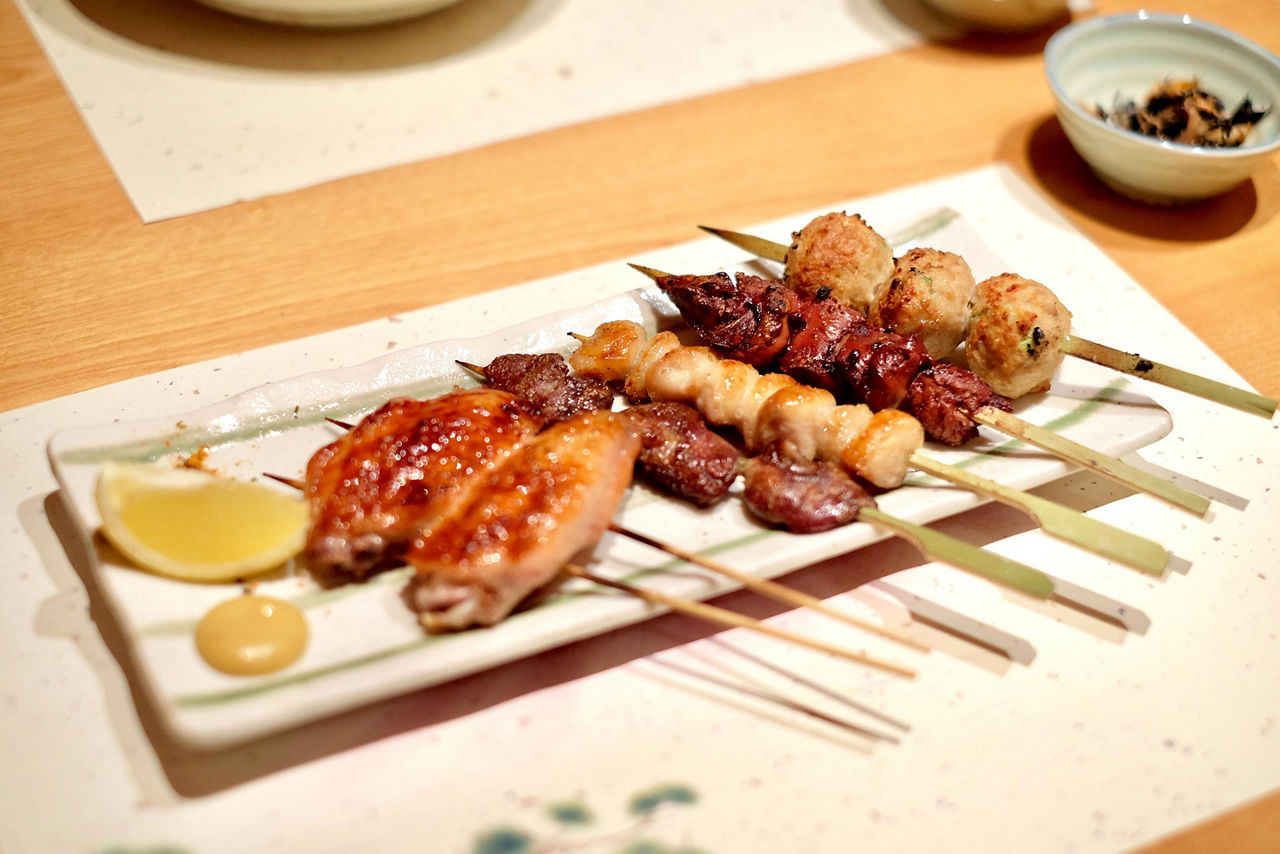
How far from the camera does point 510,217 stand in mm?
4406

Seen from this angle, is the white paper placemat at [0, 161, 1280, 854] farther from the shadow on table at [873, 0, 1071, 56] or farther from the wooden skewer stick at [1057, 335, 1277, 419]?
the shadow on table at [873, 0, 1071, 56]

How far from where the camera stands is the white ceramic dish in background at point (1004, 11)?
5398 mm

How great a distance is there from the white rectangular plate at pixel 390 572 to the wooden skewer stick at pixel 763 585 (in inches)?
1.9

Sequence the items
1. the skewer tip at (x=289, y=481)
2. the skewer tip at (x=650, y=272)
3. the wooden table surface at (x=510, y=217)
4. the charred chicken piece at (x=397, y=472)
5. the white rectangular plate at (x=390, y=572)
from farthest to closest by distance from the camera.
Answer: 1. the wooden table surface at (x=510, y=217)
2. the skewer tip at (x=650, y=272)
3. the skewer tip at (x=289, y=481)
4. the charred chicken piece at (x=397, y=472)
5. the white rectangular plate at (x=390, y=572)

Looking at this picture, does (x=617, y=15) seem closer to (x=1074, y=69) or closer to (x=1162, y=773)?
(x=1074, y=69)

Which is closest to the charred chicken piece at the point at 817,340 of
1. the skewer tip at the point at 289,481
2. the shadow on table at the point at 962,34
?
the skewer tip at the point at 289,481

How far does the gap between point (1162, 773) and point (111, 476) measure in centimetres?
273

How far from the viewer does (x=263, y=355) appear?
368 centimetres

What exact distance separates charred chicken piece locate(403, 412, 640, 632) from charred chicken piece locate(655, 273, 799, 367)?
2.00ft

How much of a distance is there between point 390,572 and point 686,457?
33.8 inches

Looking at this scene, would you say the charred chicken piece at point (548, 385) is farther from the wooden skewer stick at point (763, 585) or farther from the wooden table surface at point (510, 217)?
the wooden table surface at point (510, 217)

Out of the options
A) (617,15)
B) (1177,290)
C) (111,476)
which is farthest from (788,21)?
(111,476)

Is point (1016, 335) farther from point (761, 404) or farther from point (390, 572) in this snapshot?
point (390, 572)

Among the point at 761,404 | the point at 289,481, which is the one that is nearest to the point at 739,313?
the point at 761,404
